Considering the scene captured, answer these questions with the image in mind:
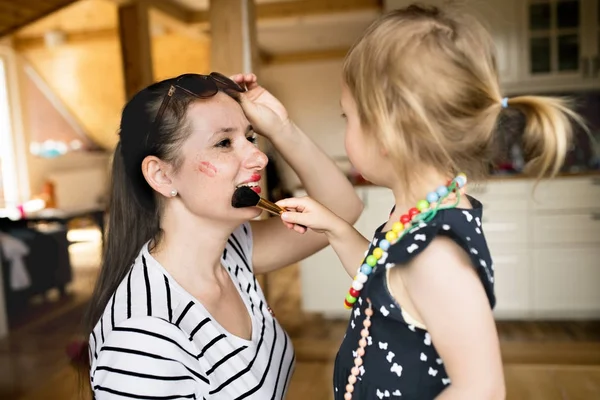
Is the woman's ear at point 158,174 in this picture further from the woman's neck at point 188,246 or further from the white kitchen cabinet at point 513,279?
the white kitchen cabinet at point 513,279

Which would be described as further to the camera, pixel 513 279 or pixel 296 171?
pixel 513 279

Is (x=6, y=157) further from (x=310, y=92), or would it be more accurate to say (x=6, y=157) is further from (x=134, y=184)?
(x=134, y=184)

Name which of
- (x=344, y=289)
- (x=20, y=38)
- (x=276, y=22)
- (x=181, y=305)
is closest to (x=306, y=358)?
(x=344, y=289)

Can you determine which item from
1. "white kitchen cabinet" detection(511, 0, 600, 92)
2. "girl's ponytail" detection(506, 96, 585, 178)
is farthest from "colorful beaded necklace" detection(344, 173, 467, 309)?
"white kitchen cabinet" detection(511, 0, 600, 92)

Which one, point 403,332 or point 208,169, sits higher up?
point 208,169

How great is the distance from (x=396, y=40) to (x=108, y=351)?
0.63 metres

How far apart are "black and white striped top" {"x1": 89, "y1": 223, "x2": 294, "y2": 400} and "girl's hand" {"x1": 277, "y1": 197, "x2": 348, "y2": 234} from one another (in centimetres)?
24

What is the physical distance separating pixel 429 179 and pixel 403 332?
0.22m

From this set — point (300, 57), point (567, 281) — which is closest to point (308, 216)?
point (567, 281)

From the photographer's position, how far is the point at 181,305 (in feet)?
3.04

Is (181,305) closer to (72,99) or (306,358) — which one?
(306,358)

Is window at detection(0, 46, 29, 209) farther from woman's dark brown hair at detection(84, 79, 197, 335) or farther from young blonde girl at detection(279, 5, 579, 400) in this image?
young blonde girl at detection(279, 5, 579, 400)

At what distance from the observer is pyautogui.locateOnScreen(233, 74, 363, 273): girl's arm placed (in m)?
1.14

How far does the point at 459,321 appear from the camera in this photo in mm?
653
